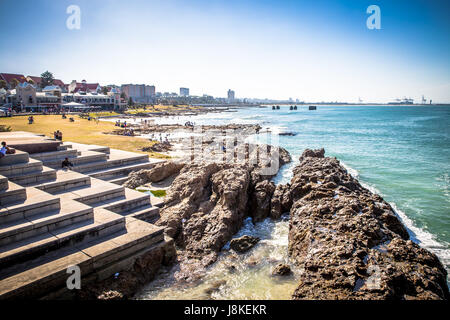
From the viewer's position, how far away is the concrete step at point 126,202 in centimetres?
1063

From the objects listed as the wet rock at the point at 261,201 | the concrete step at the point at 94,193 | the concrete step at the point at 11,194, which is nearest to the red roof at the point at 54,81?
the concrete step at the point at 94,193

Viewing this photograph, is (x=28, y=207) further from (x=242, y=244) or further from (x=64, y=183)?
(x=242, y=244)

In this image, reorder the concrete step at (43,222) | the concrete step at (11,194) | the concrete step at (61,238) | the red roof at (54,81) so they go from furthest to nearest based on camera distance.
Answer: the red roof at (54,81) → the concrete step at (11,194) → the concrete step at (43,222) → the concrete step at (61,238)

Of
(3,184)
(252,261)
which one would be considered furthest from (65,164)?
(252,261)

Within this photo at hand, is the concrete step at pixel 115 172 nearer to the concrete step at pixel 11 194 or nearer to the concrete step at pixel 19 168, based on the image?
the concrete step at pixel 19 168

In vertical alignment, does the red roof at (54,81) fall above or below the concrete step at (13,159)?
above

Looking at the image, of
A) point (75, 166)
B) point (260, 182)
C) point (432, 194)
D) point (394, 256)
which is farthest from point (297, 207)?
point (432, 194)

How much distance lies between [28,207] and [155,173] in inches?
321

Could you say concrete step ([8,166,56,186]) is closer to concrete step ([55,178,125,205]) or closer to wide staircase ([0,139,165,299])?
wide staircase ([0,139,165,299])

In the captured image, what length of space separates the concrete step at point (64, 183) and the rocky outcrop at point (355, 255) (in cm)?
906

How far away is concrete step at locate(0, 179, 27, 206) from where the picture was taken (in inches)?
343

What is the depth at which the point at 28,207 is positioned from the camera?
8.41 metres

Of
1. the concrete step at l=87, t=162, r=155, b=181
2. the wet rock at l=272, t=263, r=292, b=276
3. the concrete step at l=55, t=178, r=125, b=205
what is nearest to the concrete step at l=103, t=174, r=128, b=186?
the concrete step at l=87, t=162, r=155, b=181

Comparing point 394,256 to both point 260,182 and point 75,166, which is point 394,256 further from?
point 75,166
